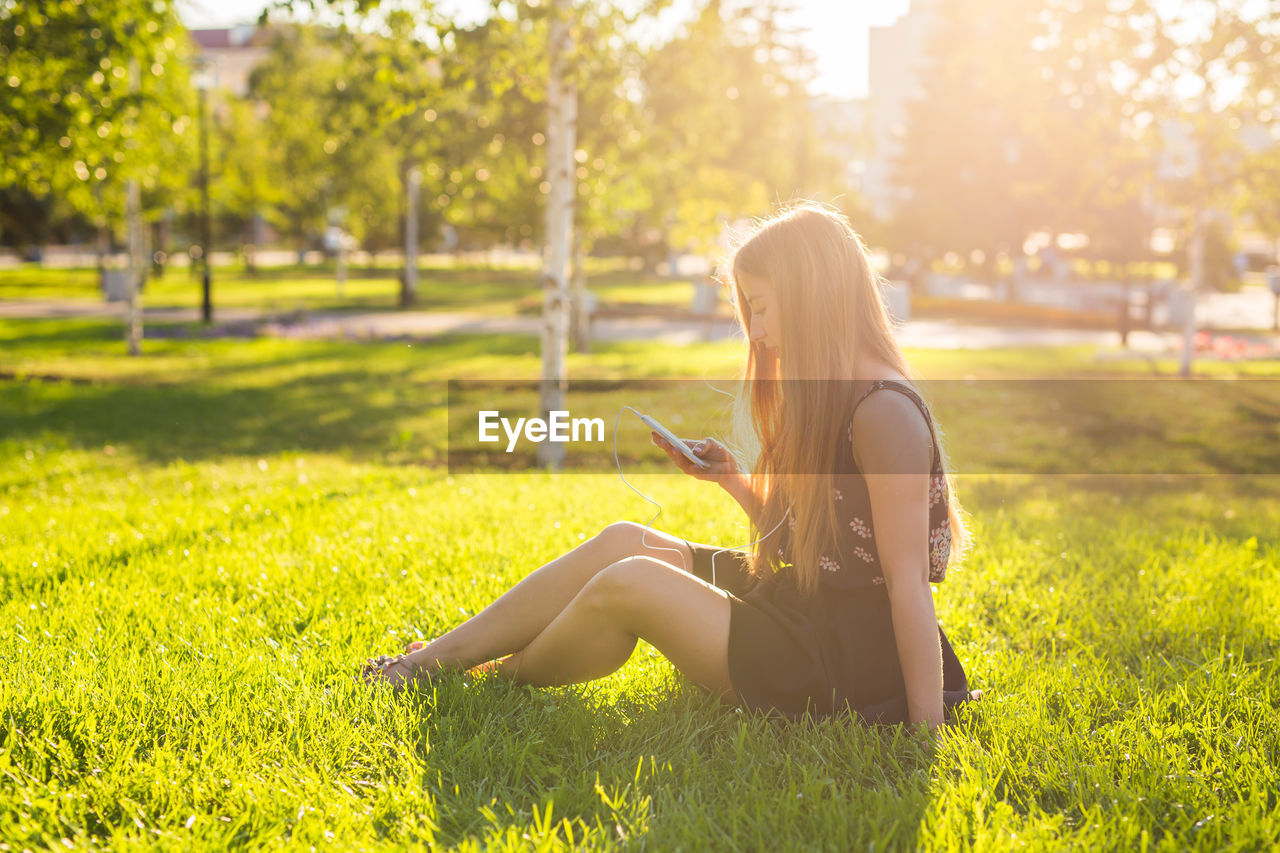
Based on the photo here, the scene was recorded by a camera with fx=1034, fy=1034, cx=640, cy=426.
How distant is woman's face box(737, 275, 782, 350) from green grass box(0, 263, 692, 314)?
25490 mm

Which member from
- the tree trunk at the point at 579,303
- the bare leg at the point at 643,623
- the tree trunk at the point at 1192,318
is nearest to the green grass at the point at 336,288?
the tree trunk at the point at 579,303

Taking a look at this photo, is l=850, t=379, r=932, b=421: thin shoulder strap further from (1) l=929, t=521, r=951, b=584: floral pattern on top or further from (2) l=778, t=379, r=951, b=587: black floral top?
(1) l=929, t=521, r=951, b=584: floral pattern on top

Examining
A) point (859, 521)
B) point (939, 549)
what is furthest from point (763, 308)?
point (939, 549)

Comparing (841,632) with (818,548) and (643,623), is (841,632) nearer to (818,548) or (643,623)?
(818,548)

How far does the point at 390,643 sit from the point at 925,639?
7.11 ft

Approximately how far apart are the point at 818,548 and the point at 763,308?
78 cm

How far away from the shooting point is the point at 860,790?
2947 millimetres

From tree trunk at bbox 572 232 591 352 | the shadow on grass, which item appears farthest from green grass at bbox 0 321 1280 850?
tree trunk at bbox 572 232 591 352

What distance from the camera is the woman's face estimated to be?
3.20 meters

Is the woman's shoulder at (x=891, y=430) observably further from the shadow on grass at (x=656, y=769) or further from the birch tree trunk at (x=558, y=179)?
the birch tree trunk at (x=558, y=179)

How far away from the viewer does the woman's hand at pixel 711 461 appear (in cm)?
357

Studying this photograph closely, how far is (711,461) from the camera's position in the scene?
3.63m

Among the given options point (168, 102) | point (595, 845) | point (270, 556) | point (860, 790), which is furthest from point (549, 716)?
point (168, 102)

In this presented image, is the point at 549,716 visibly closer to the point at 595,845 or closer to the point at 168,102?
the point at 595,845
